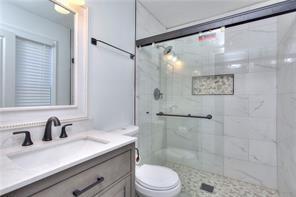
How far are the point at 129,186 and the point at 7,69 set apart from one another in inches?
43.4

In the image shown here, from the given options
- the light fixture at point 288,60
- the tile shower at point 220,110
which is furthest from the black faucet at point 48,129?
the light fixture at point 288,60

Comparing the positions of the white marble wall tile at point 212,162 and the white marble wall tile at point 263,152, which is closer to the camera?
the white marble wall tile at point 263,152

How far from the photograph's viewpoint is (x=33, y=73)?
3.59ft

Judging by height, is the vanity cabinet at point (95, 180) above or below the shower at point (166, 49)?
below

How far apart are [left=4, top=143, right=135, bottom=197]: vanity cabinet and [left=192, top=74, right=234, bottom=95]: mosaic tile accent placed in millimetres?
1606

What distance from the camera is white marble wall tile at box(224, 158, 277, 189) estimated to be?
1956 millimetres

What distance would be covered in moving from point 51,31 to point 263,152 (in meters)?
2.74

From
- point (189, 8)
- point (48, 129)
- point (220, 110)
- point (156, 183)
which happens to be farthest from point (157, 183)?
point (189, 8)

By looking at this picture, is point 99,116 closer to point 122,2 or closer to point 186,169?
point 122,2

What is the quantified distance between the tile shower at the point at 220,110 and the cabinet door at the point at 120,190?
978mm

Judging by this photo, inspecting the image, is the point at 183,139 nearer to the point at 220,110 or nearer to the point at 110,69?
the point at 220,110

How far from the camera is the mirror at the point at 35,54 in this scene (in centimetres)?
95

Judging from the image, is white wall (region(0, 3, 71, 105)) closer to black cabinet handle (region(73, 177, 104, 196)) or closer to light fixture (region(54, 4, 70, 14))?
light fixture (region(54, 4, 70, 14))

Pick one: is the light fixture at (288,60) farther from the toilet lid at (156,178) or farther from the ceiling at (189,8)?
the toilet lid at (156,178)
